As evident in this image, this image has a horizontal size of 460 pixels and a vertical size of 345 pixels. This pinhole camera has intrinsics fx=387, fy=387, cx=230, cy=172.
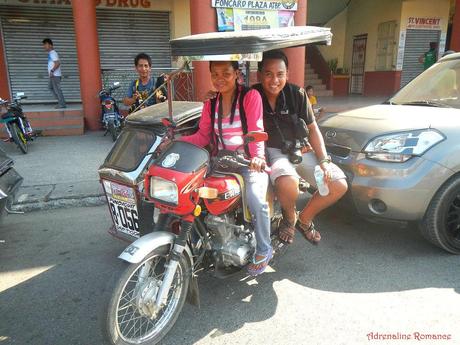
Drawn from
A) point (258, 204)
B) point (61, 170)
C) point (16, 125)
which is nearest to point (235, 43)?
point (258, 204)

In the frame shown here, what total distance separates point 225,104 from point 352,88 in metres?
14.9

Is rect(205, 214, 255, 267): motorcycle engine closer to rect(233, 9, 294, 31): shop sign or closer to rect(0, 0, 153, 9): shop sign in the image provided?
rect(233, 9, 294, 31): shop sign

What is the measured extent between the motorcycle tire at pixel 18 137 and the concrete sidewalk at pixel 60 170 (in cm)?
16

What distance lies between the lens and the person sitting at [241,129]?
9.03 ft

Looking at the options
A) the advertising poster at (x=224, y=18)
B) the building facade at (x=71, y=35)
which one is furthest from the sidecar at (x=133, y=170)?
the building facade at (x=71, y=35)

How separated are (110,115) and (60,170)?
2.67 meters

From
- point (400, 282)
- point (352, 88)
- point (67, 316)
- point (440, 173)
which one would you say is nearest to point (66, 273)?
point (67, 316)

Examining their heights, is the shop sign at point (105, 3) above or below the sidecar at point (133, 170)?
above

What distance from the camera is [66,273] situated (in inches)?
134

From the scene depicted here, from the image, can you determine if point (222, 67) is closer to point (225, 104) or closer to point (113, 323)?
point (225, 104)

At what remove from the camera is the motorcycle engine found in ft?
9.05

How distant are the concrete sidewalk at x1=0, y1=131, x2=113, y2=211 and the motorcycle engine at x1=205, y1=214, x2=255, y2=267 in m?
2.79

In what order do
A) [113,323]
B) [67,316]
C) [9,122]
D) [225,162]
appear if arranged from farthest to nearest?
[9,122]
[67,316]
[225,162]
[113,323]

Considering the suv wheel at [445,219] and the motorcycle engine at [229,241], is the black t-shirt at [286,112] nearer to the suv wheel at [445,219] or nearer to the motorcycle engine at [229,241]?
the motorcycle engine at [229,241]
